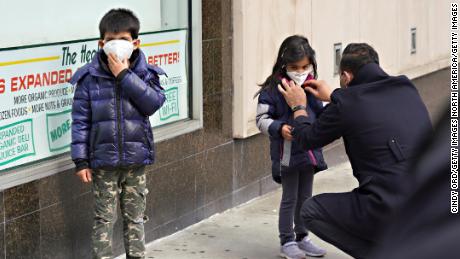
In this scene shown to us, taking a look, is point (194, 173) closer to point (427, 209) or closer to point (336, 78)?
point (336, 78)

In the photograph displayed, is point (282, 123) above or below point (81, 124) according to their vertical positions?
below

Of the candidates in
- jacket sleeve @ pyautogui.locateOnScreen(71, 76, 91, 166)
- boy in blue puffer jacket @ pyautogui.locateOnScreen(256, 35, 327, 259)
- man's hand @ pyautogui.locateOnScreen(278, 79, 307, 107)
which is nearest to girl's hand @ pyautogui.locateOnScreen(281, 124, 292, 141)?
boy in blue puffer jacket @ pyautogui.locateOnScreen(256, 35, 327, 259)

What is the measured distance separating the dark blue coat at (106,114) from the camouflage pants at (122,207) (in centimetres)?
13

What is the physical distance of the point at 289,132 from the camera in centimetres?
603

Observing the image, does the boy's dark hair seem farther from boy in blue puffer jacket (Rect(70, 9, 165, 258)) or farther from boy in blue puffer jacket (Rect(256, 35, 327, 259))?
boy in blue puffer jacket (Rect(256, 35, 327, 259))

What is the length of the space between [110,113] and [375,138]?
1.43 m

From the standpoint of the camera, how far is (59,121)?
5.80 meters

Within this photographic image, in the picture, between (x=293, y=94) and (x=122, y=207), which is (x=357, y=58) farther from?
(x=122, y=207)

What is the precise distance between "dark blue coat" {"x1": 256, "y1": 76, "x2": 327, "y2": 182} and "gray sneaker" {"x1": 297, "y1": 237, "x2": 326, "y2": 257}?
1.88 feet

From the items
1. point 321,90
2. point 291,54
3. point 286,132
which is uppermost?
point 291,54

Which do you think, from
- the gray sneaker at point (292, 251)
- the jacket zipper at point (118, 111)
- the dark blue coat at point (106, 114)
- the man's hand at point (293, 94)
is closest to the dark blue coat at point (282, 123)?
the man's hand at point (293, 94)

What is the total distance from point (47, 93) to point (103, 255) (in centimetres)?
94

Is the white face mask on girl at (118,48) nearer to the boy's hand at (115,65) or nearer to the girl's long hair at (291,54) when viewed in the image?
A: the boy's hand at (115,65)

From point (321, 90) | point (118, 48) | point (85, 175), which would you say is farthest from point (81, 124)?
point (321, 90)
